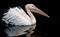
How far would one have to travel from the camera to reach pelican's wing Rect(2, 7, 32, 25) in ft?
37.1

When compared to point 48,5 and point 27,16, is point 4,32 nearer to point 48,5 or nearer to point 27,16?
point 27,16

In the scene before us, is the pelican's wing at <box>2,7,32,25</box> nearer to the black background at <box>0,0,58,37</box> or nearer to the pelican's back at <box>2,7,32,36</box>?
the pelican's back at <box>2,7,32,36</box>

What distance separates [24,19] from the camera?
11.3 m

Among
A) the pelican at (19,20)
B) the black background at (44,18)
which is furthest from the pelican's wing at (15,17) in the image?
the black background at (44,18)

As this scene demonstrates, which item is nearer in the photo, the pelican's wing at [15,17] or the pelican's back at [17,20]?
the pelican's back at [17,20]

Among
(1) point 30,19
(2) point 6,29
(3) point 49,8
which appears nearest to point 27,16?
(1) point 30,19

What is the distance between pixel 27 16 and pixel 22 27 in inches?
25.1

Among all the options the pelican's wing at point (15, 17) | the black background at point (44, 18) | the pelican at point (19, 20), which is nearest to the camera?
the black background at point (44, 18)

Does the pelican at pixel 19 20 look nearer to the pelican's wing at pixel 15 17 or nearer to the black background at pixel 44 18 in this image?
the pelican's wing at pixel 15 17

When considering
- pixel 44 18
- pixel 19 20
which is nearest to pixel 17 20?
pixel 19 20

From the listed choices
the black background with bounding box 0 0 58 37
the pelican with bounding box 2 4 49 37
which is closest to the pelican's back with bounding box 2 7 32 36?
the pelican with bounding box 2 4 49 37

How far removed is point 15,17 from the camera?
1151cm

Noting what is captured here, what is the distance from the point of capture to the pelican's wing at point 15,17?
11319 millimetres

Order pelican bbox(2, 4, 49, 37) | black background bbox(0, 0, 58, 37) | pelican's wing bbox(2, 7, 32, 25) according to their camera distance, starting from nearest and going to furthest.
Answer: black background bbox(0, 0, 58, 37)
pelican bbox(2, 4, 49, 37)
pelican's wing bbox(2, 7, 32, 25)
